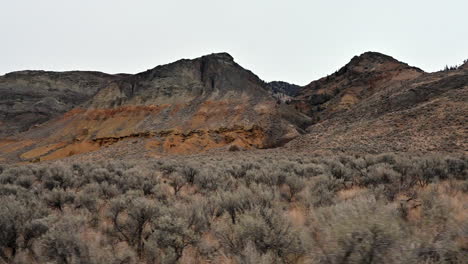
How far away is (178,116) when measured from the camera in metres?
47.5

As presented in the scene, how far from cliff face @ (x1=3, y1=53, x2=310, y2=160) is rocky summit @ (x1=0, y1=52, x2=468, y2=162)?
0.57 ft

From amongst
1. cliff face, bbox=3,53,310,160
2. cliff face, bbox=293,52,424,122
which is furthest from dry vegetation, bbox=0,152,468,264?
cliff face, bbox=293,52,424,122

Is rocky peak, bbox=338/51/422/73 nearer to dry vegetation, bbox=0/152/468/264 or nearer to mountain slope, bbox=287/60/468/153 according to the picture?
mountain slope, bbox=287/60/468/153

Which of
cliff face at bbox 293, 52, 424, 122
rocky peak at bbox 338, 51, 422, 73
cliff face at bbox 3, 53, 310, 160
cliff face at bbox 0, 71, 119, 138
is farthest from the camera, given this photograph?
cliff face at bbox 0, 71, 119, 138

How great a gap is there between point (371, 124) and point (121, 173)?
25810mm

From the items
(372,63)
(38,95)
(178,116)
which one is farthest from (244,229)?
(38,95)

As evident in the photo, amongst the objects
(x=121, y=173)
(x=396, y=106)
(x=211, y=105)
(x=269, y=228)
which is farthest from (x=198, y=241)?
(x=211, y=105)

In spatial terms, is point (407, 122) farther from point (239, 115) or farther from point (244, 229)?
point (244, 229)

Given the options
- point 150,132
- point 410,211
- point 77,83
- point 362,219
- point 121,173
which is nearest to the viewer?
point 362,219

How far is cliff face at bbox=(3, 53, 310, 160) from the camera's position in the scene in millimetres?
40719

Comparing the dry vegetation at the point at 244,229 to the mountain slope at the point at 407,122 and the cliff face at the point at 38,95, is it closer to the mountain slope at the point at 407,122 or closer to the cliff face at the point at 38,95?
the mountain slope at the point at 407,122

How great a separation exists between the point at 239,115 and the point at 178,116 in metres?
9.62

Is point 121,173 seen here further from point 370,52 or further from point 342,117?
point 370,52

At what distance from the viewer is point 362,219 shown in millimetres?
3963
